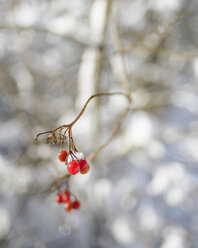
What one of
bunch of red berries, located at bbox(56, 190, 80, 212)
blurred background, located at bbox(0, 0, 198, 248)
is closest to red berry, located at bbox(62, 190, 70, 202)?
bunch of red berries, located at bbox(56, 190, 80, 212)

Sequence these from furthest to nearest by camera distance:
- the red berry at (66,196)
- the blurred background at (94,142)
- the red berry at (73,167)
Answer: the blurred background at (94,142) → the red berry at (66,196) → the red berry at (73,167)

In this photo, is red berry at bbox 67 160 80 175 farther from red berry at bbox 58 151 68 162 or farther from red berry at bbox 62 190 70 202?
red berry at bbox 62 190 70 202

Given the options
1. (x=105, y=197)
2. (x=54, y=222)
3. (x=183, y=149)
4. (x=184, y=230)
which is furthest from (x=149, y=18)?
(x=54, y=222)

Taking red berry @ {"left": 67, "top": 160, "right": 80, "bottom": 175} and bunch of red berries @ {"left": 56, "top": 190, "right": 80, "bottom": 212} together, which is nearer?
red berry @ {"left": 67, "top": 160, "right": 80, "bottom": 175}

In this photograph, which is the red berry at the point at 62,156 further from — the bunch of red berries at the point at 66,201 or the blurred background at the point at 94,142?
the blurred background at the point at 94,142

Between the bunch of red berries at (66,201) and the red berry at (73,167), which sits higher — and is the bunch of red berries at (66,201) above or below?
below

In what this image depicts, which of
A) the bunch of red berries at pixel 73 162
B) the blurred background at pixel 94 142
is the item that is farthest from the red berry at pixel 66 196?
the blurred background at pixel 94 142

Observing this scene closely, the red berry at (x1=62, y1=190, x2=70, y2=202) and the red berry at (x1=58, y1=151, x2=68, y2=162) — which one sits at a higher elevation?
the red berry at (x1=58, y1=151, x2=68, y2=162)

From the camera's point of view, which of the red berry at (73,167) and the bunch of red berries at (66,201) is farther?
the bunch of red berries at (66,201)
